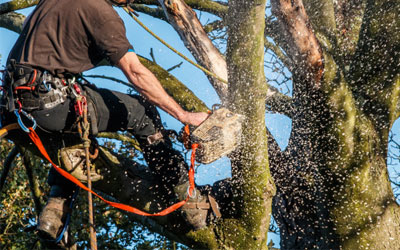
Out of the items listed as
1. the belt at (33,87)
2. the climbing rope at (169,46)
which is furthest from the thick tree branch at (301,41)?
the belt at (33,87)

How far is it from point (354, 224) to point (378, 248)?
242 mm

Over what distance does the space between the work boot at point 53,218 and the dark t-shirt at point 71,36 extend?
1.03 meters

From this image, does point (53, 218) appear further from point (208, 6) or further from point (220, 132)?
point (208, 6)

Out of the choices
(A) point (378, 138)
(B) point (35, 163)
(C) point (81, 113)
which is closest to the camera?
(C) point (81, 113)

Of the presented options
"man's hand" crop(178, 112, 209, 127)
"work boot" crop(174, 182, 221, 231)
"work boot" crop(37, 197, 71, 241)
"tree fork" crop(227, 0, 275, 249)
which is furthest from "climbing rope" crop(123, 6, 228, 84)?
"work boot" crop(37, 197, 71, 241)

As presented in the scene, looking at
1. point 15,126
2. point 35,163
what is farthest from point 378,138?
point 35,163

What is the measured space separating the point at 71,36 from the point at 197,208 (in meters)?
1.40

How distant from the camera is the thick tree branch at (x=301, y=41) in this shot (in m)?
3.18

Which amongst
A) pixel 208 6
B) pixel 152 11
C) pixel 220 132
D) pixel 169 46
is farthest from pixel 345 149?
pixel 152 11

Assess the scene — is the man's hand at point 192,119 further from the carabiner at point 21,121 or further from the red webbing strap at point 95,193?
the carabiner at point 21,121

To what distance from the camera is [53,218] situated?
127 inches

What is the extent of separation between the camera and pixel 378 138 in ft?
11.3

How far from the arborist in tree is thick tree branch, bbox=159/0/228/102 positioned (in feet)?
2.45

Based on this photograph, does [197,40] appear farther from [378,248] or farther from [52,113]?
[378,248]
